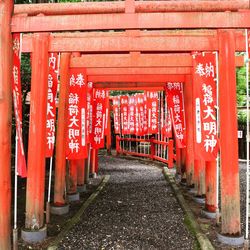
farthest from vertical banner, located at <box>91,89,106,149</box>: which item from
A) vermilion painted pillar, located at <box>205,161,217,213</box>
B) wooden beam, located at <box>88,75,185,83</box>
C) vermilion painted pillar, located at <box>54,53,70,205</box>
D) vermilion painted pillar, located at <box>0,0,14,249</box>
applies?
vermilion painted pillar, located at <box>0,0,14,249</box>

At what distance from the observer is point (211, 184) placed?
8.16 meters

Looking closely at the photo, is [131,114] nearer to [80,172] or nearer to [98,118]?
[98,118]

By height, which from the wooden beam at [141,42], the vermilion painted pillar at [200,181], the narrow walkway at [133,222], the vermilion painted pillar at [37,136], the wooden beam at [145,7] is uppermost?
the wooden beam at [145,7]

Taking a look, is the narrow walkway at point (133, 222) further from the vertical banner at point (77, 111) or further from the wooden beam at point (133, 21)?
the wooden beam at point (133, 21)

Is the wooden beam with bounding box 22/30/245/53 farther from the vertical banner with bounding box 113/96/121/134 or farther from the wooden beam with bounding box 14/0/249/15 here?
the vertical banner with bounding box 113/96/121/134

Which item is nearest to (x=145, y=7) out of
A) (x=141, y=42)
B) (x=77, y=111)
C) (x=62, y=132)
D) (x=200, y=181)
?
(x=141, y=42)

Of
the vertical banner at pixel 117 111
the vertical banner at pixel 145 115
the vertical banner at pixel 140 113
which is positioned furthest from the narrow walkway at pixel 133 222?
the vertical banner at pixel 117 111

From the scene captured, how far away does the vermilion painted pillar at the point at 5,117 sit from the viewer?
17.0 feet

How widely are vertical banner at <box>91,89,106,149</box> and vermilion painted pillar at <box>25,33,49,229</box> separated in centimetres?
572

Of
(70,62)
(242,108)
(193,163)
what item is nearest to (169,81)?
(193,163)

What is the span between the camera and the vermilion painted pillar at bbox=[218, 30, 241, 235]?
20.7 feet

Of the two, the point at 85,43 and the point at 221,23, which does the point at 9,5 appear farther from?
the point at 221,23

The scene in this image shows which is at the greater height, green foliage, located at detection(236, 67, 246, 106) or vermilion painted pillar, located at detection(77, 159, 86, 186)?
green foliage, located at detection(236, 67, 246, 106)

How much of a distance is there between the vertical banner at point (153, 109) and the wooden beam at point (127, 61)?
925cm
